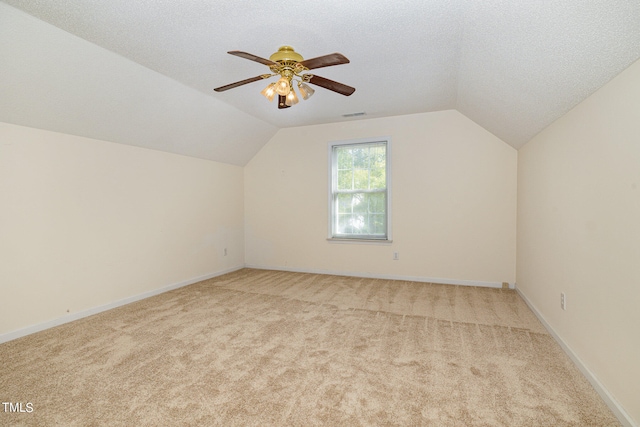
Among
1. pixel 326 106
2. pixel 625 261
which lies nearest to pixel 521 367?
pixel 625 261

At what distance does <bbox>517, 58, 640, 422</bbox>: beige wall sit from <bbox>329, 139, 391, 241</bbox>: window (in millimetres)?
2209

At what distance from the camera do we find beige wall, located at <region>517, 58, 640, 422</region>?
1619 millimetres

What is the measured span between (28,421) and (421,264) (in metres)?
4.32

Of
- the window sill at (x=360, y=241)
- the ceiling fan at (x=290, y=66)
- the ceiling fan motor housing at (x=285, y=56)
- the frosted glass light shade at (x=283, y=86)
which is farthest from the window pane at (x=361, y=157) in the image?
the ceiling fan motor housing at (x=285, y=56)

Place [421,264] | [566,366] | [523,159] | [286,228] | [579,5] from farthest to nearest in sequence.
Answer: [286,228] < [421,264] < [523,159] < [566,366] < [579,5]

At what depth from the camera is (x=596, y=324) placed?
6.48 ft

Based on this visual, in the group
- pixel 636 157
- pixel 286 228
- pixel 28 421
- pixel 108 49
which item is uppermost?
pixel 108 49

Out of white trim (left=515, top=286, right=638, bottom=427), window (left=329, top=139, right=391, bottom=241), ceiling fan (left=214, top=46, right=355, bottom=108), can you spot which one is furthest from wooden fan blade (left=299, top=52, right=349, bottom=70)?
window (left=329, top=139, right=391, bottom=241)

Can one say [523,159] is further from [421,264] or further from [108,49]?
[108,49]

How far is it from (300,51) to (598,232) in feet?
8.39

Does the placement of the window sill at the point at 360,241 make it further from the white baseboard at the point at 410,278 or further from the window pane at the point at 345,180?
the window pane at the point at 345,180

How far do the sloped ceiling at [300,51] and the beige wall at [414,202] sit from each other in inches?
27.6

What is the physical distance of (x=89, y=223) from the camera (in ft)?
Result: 10.9

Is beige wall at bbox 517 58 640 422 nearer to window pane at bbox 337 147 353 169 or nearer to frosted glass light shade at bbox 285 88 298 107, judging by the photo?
frosted glass light shade at bbox 285 88 298 107
